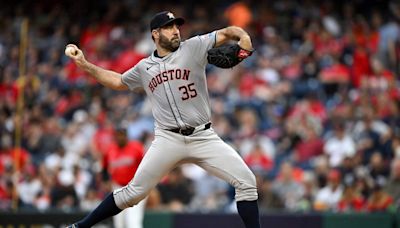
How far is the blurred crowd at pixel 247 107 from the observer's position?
42.1ft

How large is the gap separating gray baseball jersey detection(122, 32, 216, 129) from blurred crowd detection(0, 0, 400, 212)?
14.1 feet

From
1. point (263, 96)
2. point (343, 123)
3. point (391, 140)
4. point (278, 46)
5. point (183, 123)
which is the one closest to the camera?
point (183, 123)

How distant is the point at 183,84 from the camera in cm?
756

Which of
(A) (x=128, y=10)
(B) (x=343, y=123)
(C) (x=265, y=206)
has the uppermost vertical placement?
(A) (x=128, y=10)

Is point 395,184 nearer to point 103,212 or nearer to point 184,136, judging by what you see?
point 184,136

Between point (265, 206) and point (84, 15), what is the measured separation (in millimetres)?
7643

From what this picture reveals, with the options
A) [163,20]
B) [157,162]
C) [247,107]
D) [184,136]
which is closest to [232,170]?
[184,136]

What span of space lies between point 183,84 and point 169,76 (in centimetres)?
14

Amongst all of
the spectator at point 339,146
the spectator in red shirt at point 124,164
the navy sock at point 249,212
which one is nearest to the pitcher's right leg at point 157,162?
the navy sock at point 249,212

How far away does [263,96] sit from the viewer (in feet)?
48.5

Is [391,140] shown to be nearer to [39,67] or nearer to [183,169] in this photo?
[183,169]

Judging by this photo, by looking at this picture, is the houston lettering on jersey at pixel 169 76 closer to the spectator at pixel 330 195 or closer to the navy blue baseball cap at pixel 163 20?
the navy blue baseball cap at pixel 163 20

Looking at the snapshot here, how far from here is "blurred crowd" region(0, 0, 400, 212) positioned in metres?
12.8

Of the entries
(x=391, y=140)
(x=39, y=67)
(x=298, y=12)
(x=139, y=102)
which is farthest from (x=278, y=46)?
(x=39, y=67)
